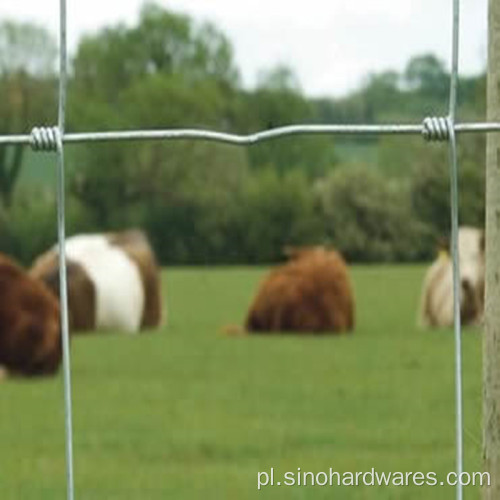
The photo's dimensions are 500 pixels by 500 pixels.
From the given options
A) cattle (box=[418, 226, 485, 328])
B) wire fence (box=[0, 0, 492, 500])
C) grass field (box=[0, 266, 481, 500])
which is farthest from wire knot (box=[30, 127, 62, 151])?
cattle (box=[418, 226, 485, 328])

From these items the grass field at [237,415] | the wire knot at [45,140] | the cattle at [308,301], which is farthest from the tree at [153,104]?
the wire knot at [45,140]

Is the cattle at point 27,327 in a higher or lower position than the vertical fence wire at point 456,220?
lower

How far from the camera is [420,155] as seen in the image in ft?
97.2

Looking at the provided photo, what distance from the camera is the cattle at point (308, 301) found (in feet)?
55.1

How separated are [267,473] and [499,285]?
4249mm

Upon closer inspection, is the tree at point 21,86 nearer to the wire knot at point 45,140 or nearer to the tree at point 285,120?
the tree at point 285,120

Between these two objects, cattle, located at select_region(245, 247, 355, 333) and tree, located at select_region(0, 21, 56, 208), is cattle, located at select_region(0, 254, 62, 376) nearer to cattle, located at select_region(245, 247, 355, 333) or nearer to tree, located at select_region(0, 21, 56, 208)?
cattle, located at select_region(245, 247, 355, 333)

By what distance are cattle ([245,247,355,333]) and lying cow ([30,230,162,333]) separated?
1.29 m

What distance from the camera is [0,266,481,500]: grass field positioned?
6855 mm

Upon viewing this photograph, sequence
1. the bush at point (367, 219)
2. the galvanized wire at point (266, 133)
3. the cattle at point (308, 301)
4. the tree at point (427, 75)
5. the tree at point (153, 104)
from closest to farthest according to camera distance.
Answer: the galvanized wire at point (266, 133) < the tree at point (427, 75) < the cattle at point (308, 301) < the bush at point (367, 219) < the tree at point (153, 104)

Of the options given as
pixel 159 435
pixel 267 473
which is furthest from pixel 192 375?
pixel 267 473

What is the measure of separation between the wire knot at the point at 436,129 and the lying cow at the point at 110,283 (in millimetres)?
14040

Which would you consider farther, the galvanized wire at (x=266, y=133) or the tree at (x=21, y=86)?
the tree at (x=21, y=86)

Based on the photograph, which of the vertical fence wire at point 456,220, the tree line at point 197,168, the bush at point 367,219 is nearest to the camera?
the vertical fence wire at point 456,220
